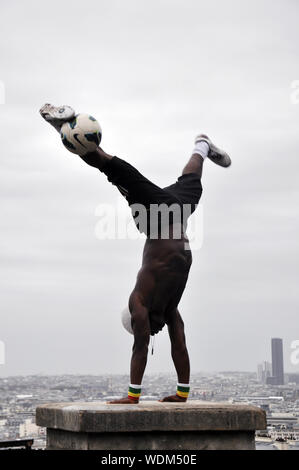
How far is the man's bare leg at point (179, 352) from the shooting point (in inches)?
355

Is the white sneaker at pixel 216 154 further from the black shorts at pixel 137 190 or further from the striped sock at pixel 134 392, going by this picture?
the striped sock at pixel 134 392

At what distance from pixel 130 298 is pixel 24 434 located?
10.5 metres

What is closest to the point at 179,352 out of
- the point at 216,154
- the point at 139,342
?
the point at 139,342

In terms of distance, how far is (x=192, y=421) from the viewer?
26.0ft

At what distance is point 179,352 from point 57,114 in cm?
343

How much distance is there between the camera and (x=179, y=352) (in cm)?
906

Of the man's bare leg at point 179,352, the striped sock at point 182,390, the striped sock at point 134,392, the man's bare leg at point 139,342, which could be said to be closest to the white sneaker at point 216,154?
the man's bare leg at point 179,352

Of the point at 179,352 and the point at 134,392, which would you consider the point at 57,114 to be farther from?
the point at 134,392

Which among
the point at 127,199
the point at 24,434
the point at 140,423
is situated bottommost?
the point at 24,434

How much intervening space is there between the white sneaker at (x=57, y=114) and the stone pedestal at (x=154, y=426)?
3517mm
